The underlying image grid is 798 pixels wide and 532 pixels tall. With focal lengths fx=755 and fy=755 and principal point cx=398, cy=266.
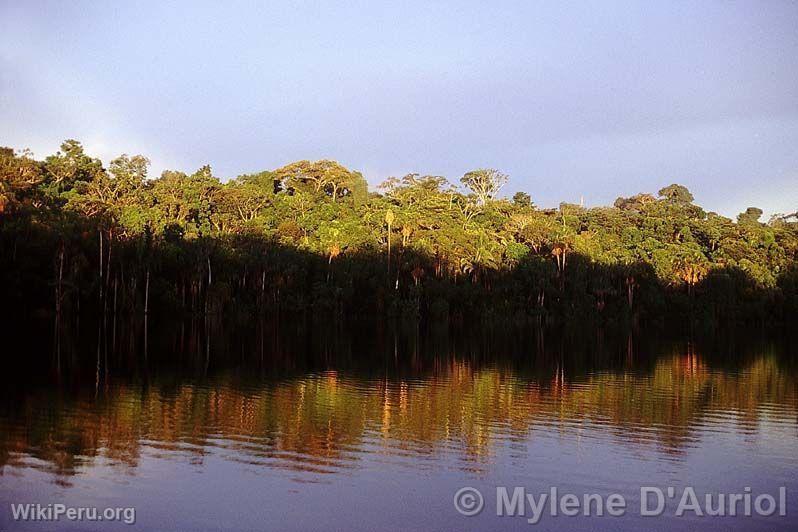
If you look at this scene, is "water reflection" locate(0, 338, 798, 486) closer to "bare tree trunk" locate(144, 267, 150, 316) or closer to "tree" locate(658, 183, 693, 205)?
"bare tree trunk" locate(144, 267, 150, 316)

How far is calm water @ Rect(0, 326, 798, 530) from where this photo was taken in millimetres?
10000

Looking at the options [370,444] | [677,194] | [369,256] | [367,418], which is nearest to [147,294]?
[369,256]

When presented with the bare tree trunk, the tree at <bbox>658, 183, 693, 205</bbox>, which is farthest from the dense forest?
the tree at <bbox>658, 183, 693, 205</bbox>

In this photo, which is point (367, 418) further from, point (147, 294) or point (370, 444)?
point (147, 294)

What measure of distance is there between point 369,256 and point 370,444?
155ft

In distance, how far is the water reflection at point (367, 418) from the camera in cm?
1253

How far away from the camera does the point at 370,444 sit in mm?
13719

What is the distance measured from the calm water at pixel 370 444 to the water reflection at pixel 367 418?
56 millimetres

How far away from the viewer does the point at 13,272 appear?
41.4 m

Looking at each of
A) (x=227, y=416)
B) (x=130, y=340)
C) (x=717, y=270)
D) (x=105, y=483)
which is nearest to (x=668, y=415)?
(x=227, y=416)

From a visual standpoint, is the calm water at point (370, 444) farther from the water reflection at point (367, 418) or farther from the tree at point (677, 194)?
the tree at point (677, 194)

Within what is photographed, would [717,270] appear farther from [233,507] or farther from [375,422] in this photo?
[233,507]

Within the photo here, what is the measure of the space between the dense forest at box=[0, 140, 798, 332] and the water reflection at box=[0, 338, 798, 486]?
91.3 ft

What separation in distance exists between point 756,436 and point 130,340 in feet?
85.0
